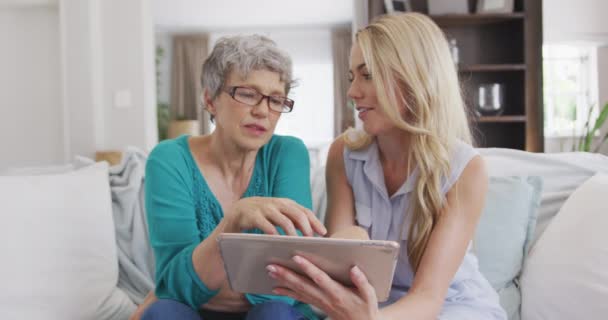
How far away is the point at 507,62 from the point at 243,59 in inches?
108

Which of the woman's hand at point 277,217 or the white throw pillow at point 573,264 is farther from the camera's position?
the white throw pillow at point 573,264

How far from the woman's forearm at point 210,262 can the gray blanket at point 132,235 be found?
652mm

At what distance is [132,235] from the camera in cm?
168

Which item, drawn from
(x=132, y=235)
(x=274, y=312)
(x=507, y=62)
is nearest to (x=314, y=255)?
(x=274, y=312)

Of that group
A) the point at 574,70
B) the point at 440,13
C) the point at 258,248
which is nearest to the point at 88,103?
the point at 440,13

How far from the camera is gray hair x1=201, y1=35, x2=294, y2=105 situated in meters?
1.16

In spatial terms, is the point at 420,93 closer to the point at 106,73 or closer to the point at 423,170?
the point at 423,170

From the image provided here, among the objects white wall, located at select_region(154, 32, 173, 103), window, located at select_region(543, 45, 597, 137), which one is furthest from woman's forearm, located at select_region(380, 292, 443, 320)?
white wall, located at select_region(154, 32, 173, 103)

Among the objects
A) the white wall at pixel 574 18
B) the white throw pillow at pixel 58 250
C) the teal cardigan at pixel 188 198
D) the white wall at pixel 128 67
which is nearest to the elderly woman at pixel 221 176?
the teal cardigan at pixel 188 198

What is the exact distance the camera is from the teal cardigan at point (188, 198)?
108 cm

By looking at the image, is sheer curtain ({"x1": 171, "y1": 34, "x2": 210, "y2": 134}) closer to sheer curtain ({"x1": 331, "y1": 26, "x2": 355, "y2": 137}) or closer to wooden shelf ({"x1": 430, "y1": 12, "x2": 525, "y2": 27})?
sheer curtain ({"x1": 331, "y1": 26, "x2": 355, "y2": 137})

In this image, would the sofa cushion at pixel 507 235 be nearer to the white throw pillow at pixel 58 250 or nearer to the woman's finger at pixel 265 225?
the woman's finger at pixel 265 225

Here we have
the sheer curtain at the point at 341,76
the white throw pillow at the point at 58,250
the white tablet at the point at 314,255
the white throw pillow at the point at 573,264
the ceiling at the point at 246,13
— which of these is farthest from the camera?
the sheer curtain at the point at 341,76

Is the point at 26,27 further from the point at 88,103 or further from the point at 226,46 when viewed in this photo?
the point at 226,46
